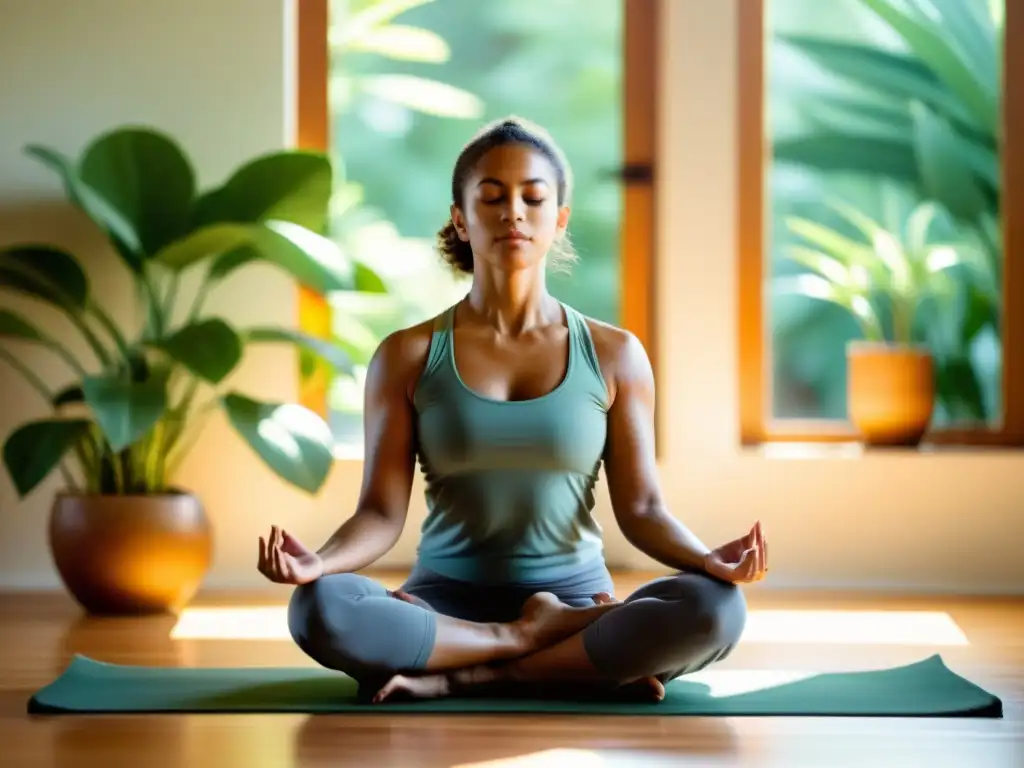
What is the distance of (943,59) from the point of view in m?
4.31

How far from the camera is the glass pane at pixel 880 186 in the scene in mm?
4309

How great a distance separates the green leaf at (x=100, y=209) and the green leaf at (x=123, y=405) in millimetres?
353

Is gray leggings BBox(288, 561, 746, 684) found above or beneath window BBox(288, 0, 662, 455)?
beneath

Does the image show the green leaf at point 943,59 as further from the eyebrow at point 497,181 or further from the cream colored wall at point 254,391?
the eyebrow at point 497,181

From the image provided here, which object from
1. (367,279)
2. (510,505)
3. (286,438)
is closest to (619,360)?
(510,505)

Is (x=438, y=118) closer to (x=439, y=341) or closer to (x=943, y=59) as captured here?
(x=943, y=59)

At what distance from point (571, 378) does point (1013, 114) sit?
7.76 feet

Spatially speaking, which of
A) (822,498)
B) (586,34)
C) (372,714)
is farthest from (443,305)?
(372,714)

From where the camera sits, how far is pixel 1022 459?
404 centimetres

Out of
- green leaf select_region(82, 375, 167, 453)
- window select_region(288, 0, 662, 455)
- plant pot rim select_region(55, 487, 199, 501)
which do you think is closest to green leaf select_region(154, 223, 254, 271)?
green leaf select_region(82, 375, 167, 453)

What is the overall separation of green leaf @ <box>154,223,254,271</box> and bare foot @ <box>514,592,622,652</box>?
1465 mm

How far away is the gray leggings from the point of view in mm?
2279

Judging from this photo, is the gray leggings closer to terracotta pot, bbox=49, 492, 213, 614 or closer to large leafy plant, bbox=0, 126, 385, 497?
large leafy plant, bbox=0, 126, 385, 497

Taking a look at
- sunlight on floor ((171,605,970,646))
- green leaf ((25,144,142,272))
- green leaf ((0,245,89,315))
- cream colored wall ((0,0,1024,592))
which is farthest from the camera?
cream colored wall ((0,0,1024,592))
